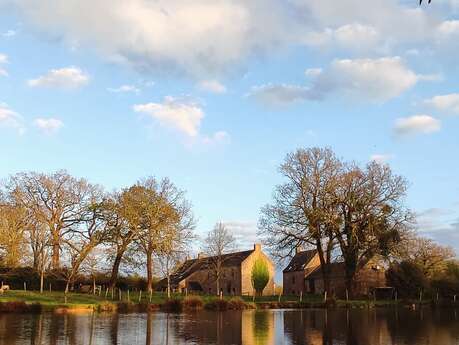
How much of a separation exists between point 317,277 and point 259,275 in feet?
30.6

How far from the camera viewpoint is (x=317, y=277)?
8069 cm

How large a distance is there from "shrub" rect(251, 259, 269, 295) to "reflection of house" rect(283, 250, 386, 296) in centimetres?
591

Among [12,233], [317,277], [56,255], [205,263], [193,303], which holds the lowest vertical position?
→ [193,303]

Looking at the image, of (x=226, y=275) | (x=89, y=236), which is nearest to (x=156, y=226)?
(x=89, y=236)

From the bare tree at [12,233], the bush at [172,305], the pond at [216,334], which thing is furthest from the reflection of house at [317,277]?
the pond at [216,334]

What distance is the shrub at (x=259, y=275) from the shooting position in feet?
274

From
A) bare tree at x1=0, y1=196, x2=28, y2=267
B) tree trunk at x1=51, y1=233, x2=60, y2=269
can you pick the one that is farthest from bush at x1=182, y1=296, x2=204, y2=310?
bare tree at x1=0, y1=196, x2=28, y2=267

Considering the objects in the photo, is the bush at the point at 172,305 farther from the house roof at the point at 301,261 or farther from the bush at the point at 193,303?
the house roof at the point at 301,261

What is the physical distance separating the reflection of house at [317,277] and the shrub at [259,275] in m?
5.91

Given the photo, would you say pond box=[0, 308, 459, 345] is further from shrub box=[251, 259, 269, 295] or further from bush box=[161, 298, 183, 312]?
shrub box=[251, 259, 269, 295]

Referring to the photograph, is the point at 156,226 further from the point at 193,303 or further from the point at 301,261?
the point at 301,261

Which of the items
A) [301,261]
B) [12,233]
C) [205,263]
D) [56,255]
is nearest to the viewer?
[12,233]

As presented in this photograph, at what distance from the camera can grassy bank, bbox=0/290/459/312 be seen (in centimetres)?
A: 4122

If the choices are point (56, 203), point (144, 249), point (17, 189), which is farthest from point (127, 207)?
point (17, 189)
